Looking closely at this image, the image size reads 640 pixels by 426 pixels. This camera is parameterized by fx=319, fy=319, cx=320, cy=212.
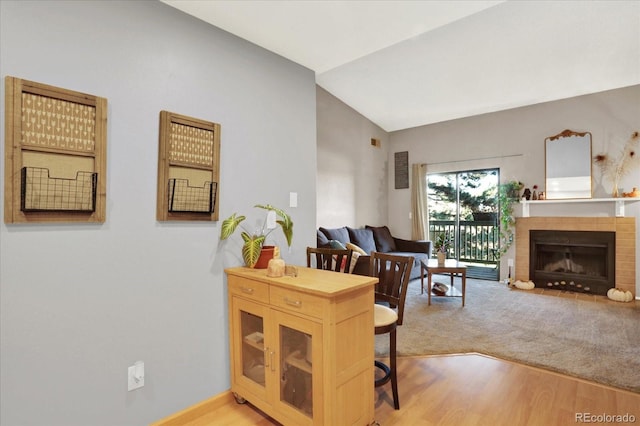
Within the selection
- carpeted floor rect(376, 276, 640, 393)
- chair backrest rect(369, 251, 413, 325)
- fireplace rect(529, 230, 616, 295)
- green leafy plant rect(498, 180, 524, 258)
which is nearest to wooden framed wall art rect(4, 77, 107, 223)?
chair backrest rect(369, 251, 413, 325)

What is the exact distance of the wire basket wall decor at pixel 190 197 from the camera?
1.86m

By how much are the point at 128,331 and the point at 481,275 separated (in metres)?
5.86

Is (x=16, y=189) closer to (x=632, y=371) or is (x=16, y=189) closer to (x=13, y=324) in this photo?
(x=13, y=324)

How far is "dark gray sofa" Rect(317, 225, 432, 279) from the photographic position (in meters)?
4.82

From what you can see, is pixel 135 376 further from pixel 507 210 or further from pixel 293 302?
pixel 507 210

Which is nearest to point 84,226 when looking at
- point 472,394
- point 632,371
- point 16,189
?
point 16,189

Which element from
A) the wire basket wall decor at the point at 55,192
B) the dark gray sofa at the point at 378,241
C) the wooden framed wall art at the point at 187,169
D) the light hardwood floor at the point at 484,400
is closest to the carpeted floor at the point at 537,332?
the light hardwood floor at the point at 484,400

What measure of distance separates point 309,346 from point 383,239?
4600 millimetres

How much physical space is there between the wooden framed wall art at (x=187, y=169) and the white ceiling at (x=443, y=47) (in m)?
0.71

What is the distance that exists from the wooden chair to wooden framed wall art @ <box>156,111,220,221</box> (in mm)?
1165

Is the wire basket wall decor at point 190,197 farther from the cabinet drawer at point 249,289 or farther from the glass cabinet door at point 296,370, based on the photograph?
the glass cabinet door at point 296,370

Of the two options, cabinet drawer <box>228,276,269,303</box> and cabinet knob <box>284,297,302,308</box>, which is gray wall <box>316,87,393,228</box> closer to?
cabinet drawer <box>228,276,269,303</box>

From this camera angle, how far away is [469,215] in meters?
6.17

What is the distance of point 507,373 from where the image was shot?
2441mm
